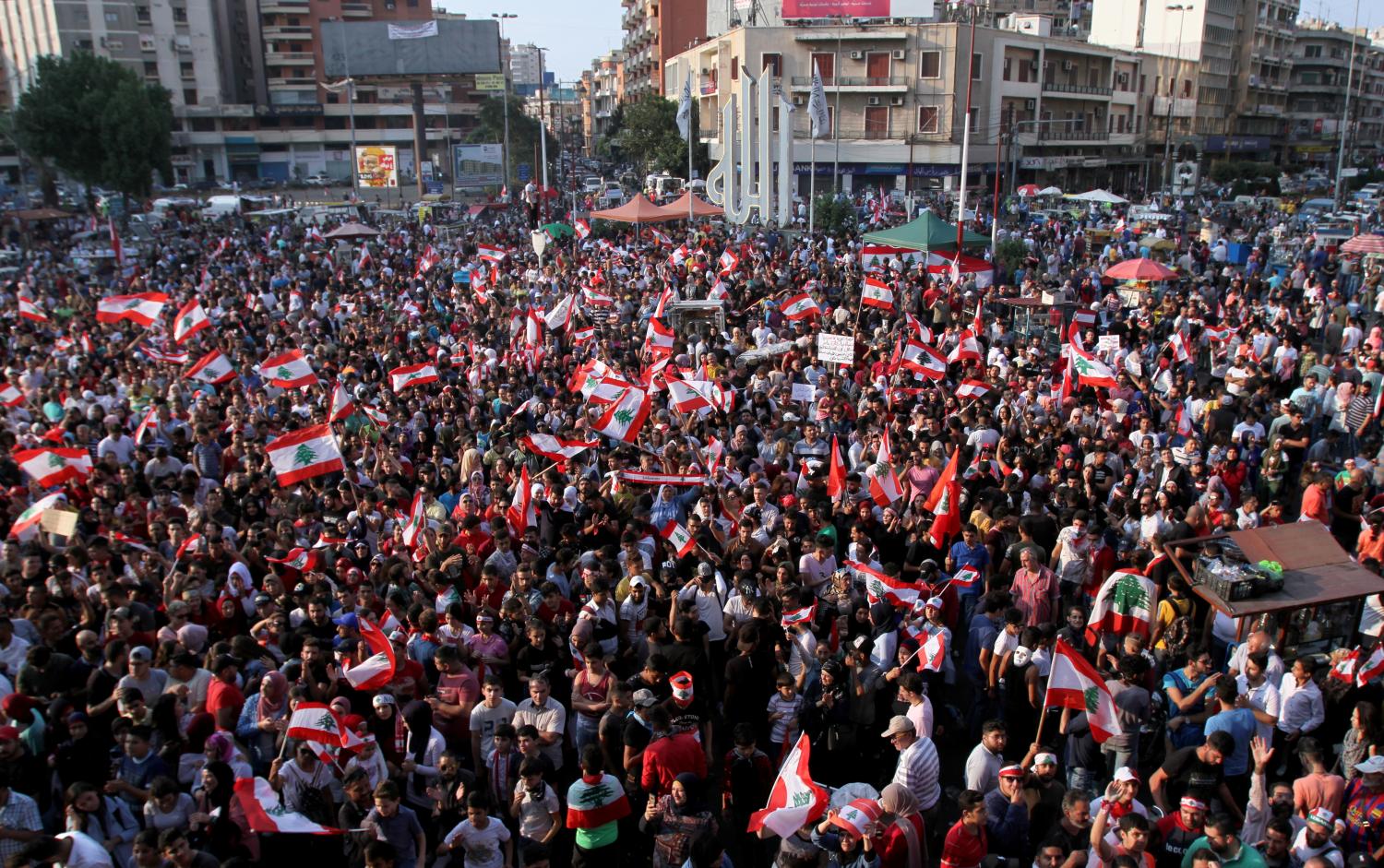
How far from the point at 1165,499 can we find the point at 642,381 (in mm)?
6192

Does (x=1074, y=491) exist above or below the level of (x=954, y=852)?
above

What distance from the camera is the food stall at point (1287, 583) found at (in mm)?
6414

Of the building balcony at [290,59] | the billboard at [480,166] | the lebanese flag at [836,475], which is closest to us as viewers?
the lebanese flag at [836,475]

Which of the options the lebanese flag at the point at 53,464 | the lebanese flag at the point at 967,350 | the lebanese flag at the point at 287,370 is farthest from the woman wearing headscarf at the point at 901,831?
the lebanese flag at the point at 287,370

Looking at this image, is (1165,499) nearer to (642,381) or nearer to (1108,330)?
(642,381)

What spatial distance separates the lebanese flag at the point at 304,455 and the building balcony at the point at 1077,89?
55872 mm

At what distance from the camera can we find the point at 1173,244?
24.7 m

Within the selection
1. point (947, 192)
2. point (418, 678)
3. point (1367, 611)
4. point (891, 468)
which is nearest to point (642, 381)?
point (891, 468)

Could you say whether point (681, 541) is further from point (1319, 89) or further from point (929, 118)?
point (1319, 89)

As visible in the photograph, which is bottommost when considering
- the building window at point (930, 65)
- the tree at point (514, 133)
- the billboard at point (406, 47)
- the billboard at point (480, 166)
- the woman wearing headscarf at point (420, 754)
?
Answer: the woman wearing headscarf at point (420, 754)

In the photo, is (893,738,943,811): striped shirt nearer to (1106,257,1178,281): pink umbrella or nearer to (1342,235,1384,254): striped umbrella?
(1106,257,1178,281): pink umbrella

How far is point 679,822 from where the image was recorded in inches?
203

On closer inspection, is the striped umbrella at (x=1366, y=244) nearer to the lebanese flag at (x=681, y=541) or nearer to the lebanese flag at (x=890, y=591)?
the lebanese flag at (x=890, y=591)

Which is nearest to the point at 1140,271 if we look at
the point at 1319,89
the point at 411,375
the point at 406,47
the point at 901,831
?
the point at 411,375
